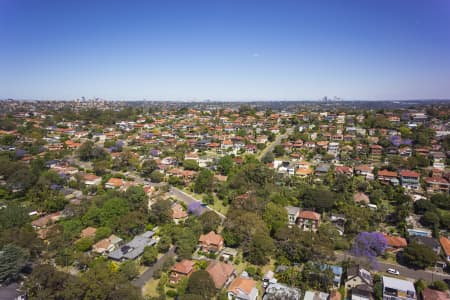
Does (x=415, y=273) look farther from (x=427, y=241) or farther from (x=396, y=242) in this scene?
(x=427, y=241)

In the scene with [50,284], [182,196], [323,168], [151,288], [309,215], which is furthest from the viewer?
[323,168]

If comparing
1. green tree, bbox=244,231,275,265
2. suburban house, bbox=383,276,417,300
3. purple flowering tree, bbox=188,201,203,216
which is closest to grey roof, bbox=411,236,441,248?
suburban house, bbox=383,276,417,300

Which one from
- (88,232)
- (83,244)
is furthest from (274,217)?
(88,232)

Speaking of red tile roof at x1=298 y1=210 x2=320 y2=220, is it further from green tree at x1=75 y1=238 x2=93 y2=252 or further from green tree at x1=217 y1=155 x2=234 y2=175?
green tree at x1=75 y1=238 x2=93 y2=252

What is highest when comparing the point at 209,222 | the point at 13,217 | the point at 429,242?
the point at 13,217

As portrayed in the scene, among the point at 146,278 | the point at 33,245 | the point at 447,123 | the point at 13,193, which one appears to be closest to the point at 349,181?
the point at 146,278

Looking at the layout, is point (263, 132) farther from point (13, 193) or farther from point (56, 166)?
point (13, 193)
